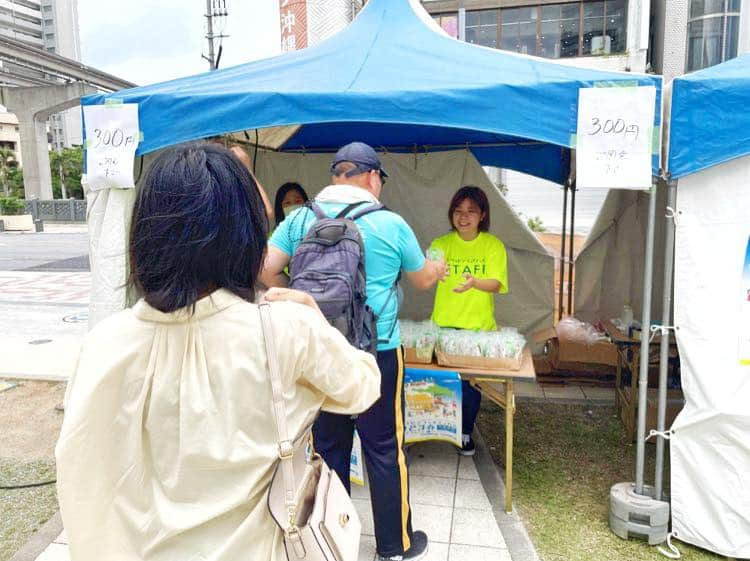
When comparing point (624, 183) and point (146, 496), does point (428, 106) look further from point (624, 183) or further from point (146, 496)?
point (146, 496)

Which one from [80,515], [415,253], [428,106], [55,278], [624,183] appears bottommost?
[55,278]

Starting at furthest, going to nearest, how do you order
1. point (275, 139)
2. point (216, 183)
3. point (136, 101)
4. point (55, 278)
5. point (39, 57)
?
point (39, 57) → point (55, 278) → point (275, 139) → point (136, 101) → point (216, 183)

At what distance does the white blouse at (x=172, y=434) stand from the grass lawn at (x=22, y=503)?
7.82 ft

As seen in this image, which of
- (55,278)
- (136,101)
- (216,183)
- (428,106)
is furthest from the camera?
(55,278)

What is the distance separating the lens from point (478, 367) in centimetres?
318

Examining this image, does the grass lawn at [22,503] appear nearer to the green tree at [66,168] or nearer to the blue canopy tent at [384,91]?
the blue canopy tent at [384,91]

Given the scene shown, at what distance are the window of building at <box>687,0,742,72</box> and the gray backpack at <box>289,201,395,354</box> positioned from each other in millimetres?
16516

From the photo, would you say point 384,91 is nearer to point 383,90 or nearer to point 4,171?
point 383,90

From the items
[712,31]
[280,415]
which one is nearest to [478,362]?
[280,415]

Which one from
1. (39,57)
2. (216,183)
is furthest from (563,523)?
(39,57)

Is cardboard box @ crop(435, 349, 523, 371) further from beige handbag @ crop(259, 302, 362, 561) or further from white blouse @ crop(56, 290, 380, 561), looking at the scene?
white blouse @ crop(56, 290, 380, 561)

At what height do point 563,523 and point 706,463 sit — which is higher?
point 706,463

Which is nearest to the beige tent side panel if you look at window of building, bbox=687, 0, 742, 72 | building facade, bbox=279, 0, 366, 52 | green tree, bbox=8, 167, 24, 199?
building facade, bbox=279, 0, 366, 52

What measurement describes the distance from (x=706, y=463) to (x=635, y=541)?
1.69 ft
